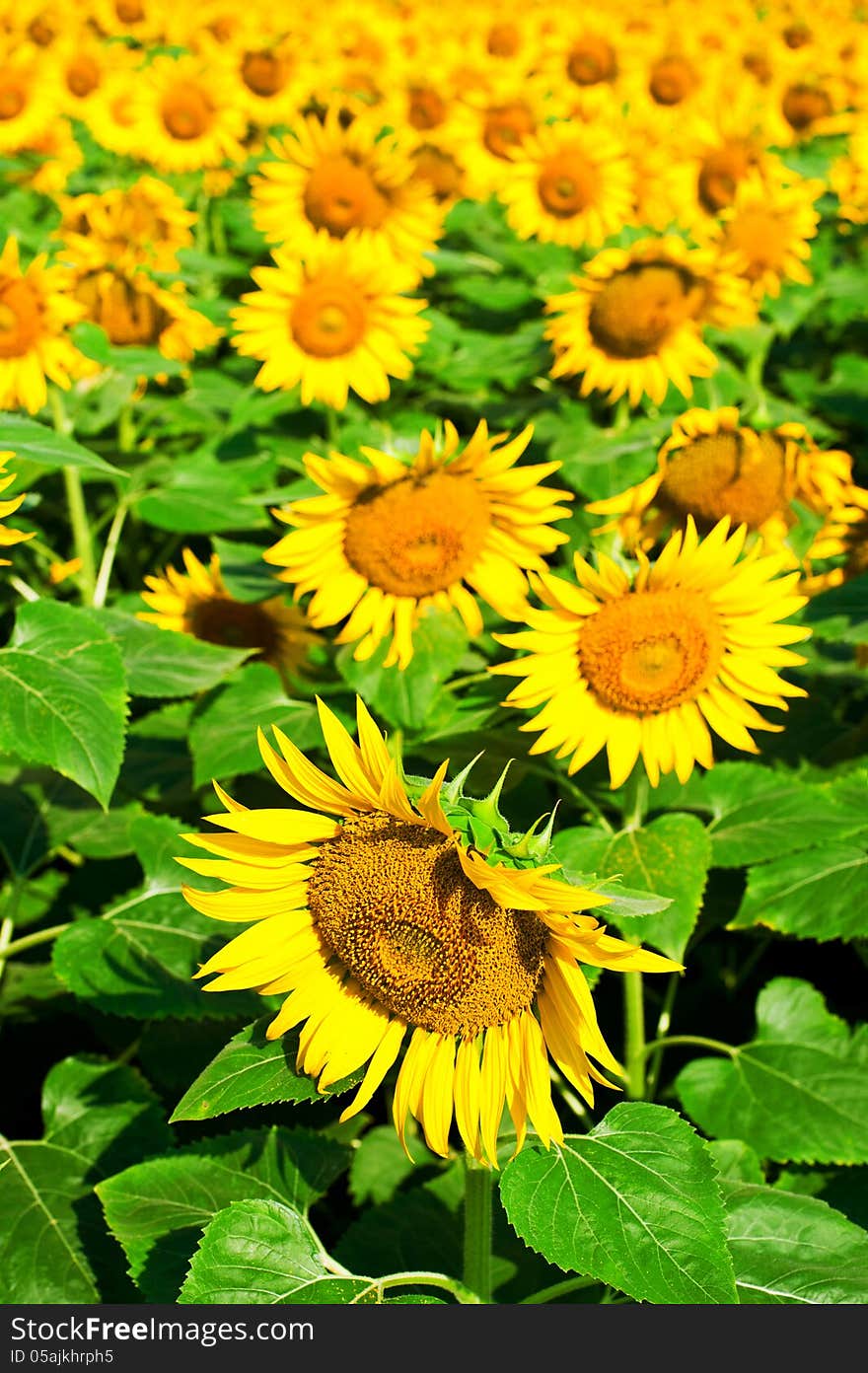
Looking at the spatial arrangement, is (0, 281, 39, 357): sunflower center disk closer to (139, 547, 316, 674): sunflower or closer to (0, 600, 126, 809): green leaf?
(139, 547, 316, 674): sunflower

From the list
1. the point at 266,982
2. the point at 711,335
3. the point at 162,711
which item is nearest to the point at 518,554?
the point at 162,711

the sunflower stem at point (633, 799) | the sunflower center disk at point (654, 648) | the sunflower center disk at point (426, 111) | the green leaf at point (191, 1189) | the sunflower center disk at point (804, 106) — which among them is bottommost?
the green leaf at point (191, 1189)

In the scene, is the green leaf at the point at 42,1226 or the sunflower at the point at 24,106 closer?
the green leaf at the point at 42,1226

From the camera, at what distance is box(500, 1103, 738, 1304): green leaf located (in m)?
1.45

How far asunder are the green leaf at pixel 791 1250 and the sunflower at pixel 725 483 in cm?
122

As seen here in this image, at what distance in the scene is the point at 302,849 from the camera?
1545 millimetres

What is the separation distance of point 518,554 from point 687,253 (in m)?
1.39

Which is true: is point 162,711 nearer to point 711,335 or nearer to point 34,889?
point 34,889

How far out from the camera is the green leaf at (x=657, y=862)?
195 centimetres

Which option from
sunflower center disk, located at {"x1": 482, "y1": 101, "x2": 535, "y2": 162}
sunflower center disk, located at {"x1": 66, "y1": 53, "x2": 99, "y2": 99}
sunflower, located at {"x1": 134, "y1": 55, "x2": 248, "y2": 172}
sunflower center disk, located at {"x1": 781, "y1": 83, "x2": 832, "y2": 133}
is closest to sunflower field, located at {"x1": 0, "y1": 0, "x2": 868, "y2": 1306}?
sunflower center disk, located at {"x1": 482, "y1": 101, "x2": 535, "y2": 162}

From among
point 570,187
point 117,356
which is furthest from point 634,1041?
point 570,187

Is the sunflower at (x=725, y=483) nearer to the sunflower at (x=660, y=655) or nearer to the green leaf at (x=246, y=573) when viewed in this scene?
the sunflower at (x=660, y=655)

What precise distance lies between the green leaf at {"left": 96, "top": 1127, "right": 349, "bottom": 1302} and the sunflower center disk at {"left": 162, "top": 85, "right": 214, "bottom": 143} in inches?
178

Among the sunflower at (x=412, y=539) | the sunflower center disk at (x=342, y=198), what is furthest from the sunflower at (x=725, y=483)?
the sunflower center disk at (x=342, y=198)
